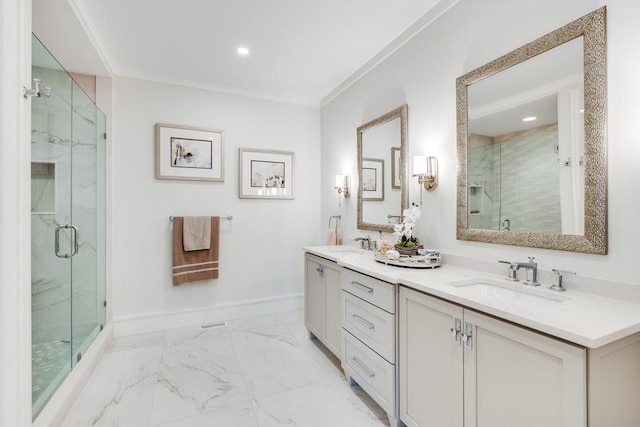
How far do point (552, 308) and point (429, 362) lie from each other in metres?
0.59

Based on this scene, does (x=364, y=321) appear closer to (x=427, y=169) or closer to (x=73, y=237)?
(x=427, y=169)

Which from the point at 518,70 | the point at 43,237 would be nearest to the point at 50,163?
the point at 43,237

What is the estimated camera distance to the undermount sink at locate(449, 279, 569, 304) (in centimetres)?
131

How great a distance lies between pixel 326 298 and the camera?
246 cm

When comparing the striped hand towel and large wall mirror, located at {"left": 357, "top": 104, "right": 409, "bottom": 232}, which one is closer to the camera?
large wall mirror, located at {"left": 357, "top": 104, "right": 409, "bottom": 232}

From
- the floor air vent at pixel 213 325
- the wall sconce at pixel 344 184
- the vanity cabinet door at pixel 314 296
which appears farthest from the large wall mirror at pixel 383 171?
the floor air vent at pixel 213 325

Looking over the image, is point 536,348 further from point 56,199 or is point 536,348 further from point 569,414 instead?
point 56,199

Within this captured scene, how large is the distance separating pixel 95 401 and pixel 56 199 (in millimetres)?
1357

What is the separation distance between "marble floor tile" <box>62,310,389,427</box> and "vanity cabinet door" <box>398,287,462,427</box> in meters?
0.36

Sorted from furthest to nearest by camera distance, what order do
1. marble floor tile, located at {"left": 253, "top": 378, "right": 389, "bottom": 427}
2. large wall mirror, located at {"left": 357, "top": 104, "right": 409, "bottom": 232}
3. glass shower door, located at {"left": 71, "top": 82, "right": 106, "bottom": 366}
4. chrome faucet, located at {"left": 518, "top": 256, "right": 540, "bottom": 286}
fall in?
large wall mirror, located at {"left": 357, "top": 104, "right": 409, "bottom": 232}
glass shower door, located at {"left": 71, "top": 82, "right": 106, "bottom": 366}
marble floor tile, located at {"left": 253, "top": 378, "right": 389, "bottom": 427}
chrome faucet, located at {"left": 518, "top": 256, "right": 540, "bottom": 286}

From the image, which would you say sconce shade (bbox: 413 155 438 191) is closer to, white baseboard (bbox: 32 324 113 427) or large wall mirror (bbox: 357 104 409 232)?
A: large wall mirror (bbox: 357 104 409 232)

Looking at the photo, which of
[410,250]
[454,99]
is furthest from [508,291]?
[454,99]

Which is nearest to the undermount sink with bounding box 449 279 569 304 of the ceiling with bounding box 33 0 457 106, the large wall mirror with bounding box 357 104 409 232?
the large wall mirror with bounding box 357 104 409 232

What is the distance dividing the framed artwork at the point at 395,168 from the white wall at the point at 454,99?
16cm
